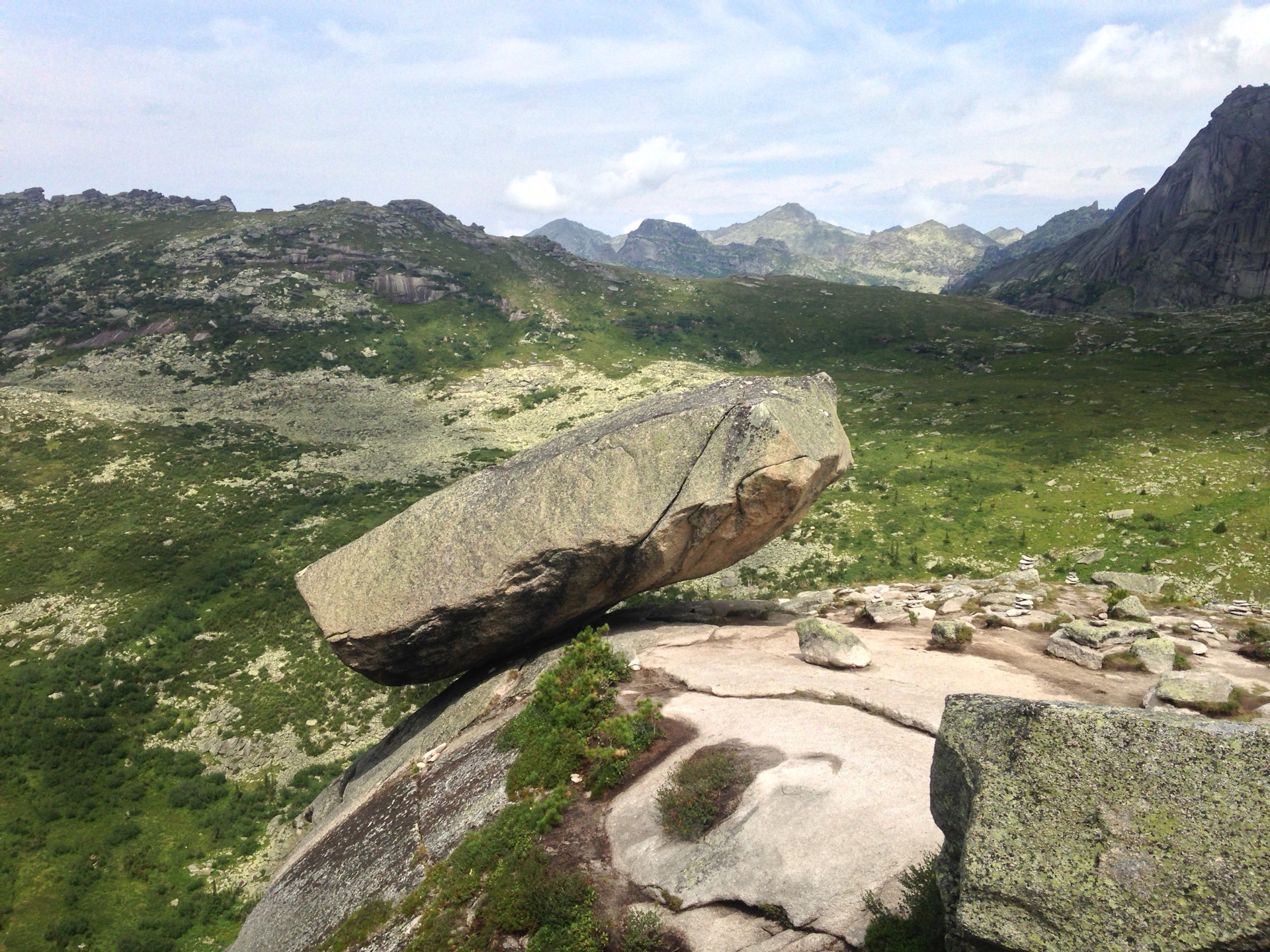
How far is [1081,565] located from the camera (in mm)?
31328

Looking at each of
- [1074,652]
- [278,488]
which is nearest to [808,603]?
[1074,652]

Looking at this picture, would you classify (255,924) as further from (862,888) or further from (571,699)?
(862,888)

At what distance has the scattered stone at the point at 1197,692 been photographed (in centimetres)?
1203

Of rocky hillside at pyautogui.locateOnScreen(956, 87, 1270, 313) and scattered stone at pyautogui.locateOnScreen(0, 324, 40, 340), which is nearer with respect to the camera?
scattered stone at pyautogui.locateOnScreen(0, 324, 40, 340)

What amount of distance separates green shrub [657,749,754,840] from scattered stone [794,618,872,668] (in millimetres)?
5533

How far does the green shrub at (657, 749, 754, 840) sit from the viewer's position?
34.8 ft

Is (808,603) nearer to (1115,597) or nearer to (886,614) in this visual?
(886,614)

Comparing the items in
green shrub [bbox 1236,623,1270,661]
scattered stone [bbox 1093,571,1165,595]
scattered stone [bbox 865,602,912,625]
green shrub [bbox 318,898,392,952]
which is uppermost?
green shrub [bbox 1236,623,1270,661]

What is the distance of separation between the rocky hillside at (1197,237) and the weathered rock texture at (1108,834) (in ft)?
651

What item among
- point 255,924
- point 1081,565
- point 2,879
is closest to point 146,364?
point 2,879

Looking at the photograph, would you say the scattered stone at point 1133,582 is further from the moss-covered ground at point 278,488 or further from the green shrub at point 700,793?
the green shrub at point 700,793

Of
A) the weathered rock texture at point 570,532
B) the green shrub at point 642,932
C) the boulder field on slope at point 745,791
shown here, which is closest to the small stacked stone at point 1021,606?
the boulder field on slope at point 745,791

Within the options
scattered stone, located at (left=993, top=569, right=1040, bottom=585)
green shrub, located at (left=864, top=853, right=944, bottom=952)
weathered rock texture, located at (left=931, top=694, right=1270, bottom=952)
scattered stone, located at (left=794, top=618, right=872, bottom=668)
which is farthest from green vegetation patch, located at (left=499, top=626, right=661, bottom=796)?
scattered stone, located at (left=993, top=569, right=1040, bottom=585)

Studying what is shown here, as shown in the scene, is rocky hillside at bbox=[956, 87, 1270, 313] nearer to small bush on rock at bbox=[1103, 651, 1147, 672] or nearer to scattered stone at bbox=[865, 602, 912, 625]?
scattered stone at bbox=[865, 602, 912, 625]
